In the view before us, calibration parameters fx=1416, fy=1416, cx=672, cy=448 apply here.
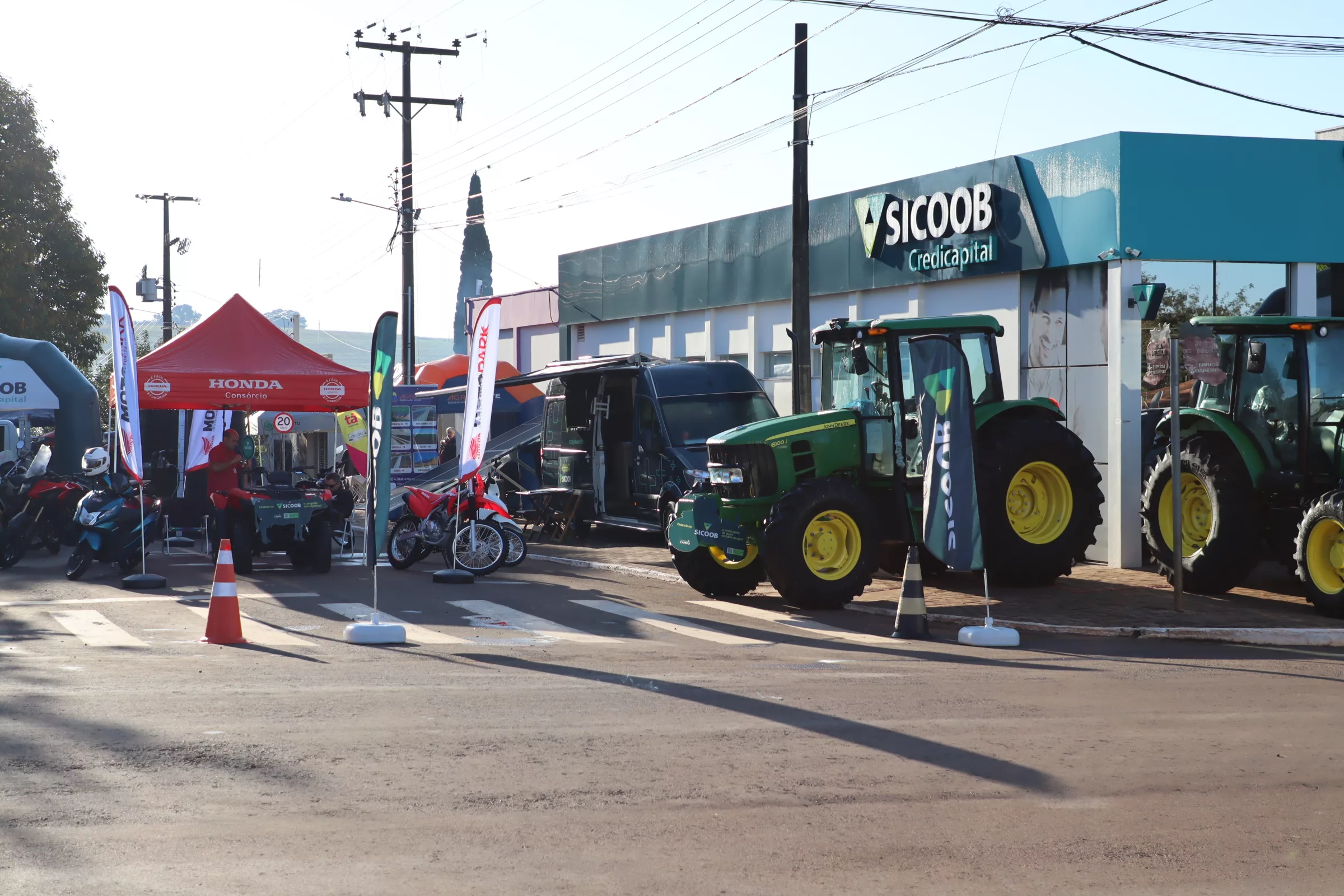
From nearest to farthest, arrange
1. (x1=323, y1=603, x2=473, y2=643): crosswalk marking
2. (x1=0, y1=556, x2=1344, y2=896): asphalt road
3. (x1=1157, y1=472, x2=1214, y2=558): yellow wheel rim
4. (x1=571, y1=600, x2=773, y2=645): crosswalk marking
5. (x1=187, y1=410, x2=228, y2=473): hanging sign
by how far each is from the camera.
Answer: (x1=0, y1=556, x2=1344, y2=896): asphalt road
(x1=323, y1=603, x2=473, y2=643): crosswalk marking
(x1=571, y1=600, x2=773, y2=645): crosswalk marking
(x1=1157, y1=472, x2=1214, y2=558): yellow wheel rim
(x1=187, y1=410, x2=228, y2=473): hanging sign

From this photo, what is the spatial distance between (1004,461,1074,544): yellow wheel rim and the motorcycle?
13485 mm

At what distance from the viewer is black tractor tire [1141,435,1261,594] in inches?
566

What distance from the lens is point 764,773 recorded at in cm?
705

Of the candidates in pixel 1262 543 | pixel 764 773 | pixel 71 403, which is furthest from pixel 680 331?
pixel 764 773

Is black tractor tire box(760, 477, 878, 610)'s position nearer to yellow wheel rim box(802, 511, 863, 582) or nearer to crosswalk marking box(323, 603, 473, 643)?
yellow wheel rim box(802, 511, 863, 582)

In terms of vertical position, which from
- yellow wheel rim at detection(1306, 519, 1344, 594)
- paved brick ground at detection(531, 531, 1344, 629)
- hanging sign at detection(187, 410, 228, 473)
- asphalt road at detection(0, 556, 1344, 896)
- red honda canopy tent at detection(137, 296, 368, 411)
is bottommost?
asphalt road at detection(0, 556, 1344, 896)

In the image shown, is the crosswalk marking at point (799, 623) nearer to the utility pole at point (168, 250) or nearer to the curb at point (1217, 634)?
the curb at point (1217, 634)

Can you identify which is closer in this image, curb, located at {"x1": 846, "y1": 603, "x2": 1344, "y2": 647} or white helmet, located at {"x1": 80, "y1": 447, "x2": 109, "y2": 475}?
curb, located at {"x1": 846, "y1": 603, "x2": 1344, "y2": 647}

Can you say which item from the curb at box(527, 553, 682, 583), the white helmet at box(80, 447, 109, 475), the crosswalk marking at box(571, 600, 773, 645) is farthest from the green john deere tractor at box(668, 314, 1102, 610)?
the white helmet at box(80, 447, 109, 475)

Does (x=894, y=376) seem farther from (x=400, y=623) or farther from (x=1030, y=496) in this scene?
(x=400, y=623)

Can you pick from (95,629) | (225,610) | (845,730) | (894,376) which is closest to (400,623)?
(225,610)

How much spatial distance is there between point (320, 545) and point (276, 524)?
670 mm

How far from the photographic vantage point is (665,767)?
717 cm

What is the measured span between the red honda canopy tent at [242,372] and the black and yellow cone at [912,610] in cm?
1026
